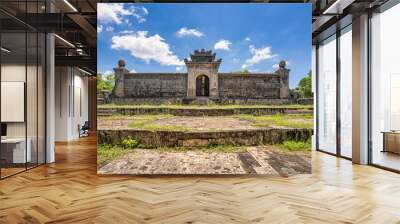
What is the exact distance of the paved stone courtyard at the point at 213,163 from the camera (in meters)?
5.62

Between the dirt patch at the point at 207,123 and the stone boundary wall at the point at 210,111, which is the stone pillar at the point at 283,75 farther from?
the dirt patch at the point at 207,123

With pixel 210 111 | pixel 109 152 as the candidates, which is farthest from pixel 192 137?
pixel 109 152

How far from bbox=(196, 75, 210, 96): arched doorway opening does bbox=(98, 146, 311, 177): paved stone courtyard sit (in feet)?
3.32

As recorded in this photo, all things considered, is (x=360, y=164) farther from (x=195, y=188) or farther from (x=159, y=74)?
(x=159, y=74)

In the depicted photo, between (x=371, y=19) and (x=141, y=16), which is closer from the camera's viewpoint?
(x=141, y=16)

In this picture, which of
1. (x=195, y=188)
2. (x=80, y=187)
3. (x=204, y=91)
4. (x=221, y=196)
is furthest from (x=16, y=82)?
(x=221, y=196)

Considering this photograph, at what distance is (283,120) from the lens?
19.0 feet

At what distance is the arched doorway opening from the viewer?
5727 millimetres

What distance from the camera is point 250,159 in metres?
5.68

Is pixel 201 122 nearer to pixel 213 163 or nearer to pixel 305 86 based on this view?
pixel 213 163

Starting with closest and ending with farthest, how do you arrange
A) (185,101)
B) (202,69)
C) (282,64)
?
1. (202,69)
2. (282,64)
3. (185,101)

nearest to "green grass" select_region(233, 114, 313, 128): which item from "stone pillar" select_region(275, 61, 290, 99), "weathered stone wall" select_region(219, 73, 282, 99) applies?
"weathered stone wall" select_region(219, 73, 282, 99)

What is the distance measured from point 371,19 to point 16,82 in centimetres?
685

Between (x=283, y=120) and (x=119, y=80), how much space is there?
2.91 m
